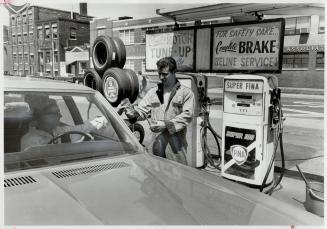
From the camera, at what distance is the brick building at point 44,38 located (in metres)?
45.9

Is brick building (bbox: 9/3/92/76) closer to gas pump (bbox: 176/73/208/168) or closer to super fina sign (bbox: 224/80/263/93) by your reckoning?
gas pump (bbox: 176/73/208/168)

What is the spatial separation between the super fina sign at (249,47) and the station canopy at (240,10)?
19 centimetres

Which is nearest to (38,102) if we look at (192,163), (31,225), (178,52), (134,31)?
(31,225)

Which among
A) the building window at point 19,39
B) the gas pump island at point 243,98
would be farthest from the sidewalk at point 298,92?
the building window at point 19,39

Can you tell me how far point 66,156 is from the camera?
245cm

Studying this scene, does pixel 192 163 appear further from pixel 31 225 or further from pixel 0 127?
pixel 31 225

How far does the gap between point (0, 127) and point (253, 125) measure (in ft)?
10.5

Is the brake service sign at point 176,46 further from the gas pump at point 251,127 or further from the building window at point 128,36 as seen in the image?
the building window at point 128,36

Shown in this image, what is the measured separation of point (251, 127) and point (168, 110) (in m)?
1.14

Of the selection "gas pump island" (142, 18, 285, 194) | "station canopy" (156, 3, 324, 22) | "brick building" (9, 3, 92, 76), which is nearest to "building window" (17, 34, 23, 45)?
"brick building" (9, 3, 92, 76)

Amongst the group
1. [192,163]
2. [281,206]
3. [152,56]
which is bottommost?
[192,163]

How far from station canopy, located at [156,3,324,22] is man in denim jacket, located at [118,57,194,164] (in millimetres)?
1376

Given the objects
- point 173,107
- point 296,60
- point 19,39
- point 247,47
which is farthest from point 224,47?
point 19,39

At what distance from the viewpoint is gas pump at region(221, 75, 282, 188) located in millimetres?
4520
